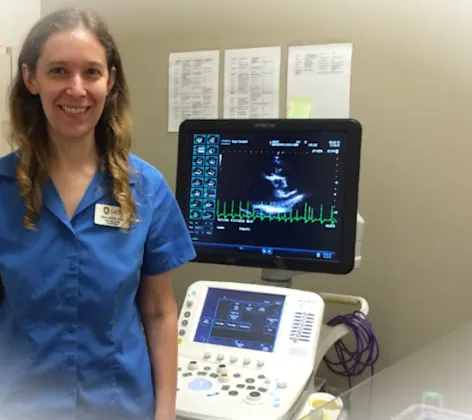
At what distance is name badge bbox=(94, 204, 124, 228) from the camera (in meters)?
1.04

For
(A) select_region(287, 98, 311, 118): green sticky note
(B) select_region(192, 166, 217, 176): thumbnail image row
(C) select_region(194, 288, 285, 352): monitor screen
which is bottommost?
(C) select_region(194, 288, 285, 352): monitor screen

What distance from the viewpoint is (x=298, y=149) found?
1.46 metres

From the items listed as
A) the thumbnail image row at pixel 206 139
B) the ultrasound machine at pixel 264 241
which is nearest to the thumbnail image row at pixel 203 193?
the ultrasound machine at pixel 264 241

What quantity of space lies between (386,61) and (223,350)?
1.03 metres

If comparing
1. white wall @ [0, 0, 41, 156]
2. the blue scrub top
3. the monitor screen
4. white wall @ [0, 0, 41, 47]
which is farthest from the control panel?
white wall @ [0, 0, 41, 47]

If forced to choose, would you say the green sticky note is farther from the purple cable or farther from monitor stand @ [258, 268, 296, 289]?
the purple cable

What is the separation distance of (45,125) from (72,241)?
0.26 metres

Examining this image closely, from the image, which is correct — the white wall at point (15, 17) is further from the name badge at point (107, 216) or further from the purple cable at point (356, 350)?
the purple cable at point (356, 350)

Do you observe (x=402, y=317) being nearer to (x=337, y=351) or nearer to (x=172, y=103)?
(x=337, y=351)

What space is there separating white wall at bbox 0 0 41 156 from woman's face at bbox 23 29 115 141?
3.81 ft

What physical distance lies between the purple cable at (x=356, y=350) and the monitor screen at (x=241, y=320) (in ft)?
0.84

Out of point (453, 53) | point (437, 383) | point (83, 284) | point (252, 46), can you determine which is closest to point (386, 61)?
point (453, 53)

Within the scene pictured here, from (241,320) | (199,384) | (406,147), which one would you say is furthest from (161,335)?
(406,147)

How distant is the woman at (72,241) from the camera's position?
99 cm
